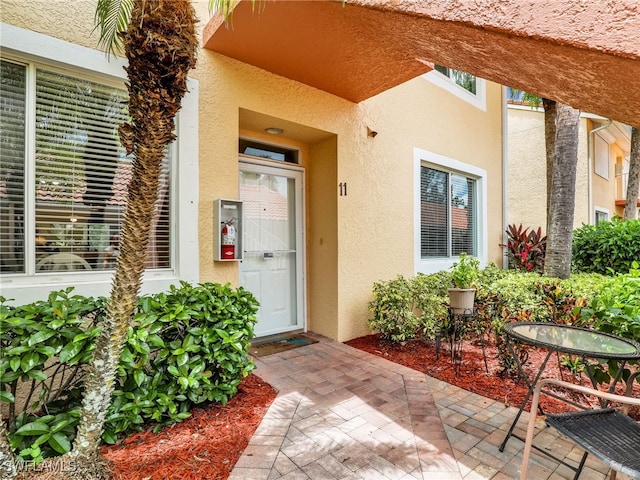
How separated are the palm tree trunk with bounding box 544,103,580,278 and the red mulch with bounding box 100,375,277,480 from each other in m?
5.36

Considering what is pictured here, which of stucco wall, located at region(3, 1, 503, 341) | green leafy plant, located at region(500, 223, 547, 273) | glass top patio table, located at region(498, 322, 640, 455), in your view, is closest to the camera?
glass top patio table, located at region(498, 322, 640, 455)

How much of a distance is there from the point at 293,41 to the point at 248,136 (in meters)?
1.60

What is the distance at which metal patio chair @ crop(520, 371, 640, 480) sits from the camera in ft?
5.06

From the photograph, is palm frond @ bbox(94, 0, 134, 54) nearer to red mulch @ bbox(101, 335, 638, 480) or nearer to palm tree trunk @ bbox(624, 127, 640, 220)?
red mulch @ bbox(101, 335, 638, 480)

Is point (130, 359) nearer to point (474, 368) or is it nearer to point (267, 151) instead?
point (267, 151)

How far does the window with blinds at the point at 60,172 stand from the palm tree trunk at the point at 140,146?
1185mm

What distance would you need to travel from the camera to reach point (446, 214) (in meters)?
6.88

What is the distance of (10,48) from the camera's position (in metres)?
2.73

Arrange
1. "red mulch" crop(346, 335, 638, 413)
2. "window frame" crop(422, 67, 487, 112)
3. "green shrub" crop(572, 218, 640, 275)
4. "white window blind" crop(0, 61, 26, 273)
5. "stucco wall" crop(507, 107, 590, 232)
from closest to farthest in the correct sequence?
"white window blind" crop(0, 61, 26, 273), "red mulch" crop(346, 335, 638, 413), "window frame" crop(422, 67, 487, 112), "green shrub" crop(572, 218, 640, 275), "stucco wall" crop(507, 107, 590, 232)

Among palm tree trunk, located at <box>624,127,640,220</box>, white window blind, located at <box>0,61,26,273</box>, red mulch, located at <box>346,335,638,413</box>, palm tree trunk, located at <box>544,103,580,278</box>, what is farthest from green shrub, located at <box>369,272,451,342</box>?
palm tree trunk, located at <box>624,127,640,220</box>

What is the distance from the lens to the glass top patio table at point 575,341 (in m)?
2.07

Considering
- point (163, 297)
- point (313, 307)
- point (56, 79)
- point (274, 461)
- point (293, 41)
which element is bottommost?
point (274, 461)

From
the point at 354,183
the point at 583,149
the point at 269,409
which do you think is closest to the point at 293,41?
the point at 354,183

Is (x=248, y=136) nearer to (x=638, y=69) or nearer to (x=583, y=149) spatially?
(x=638, y=69)
